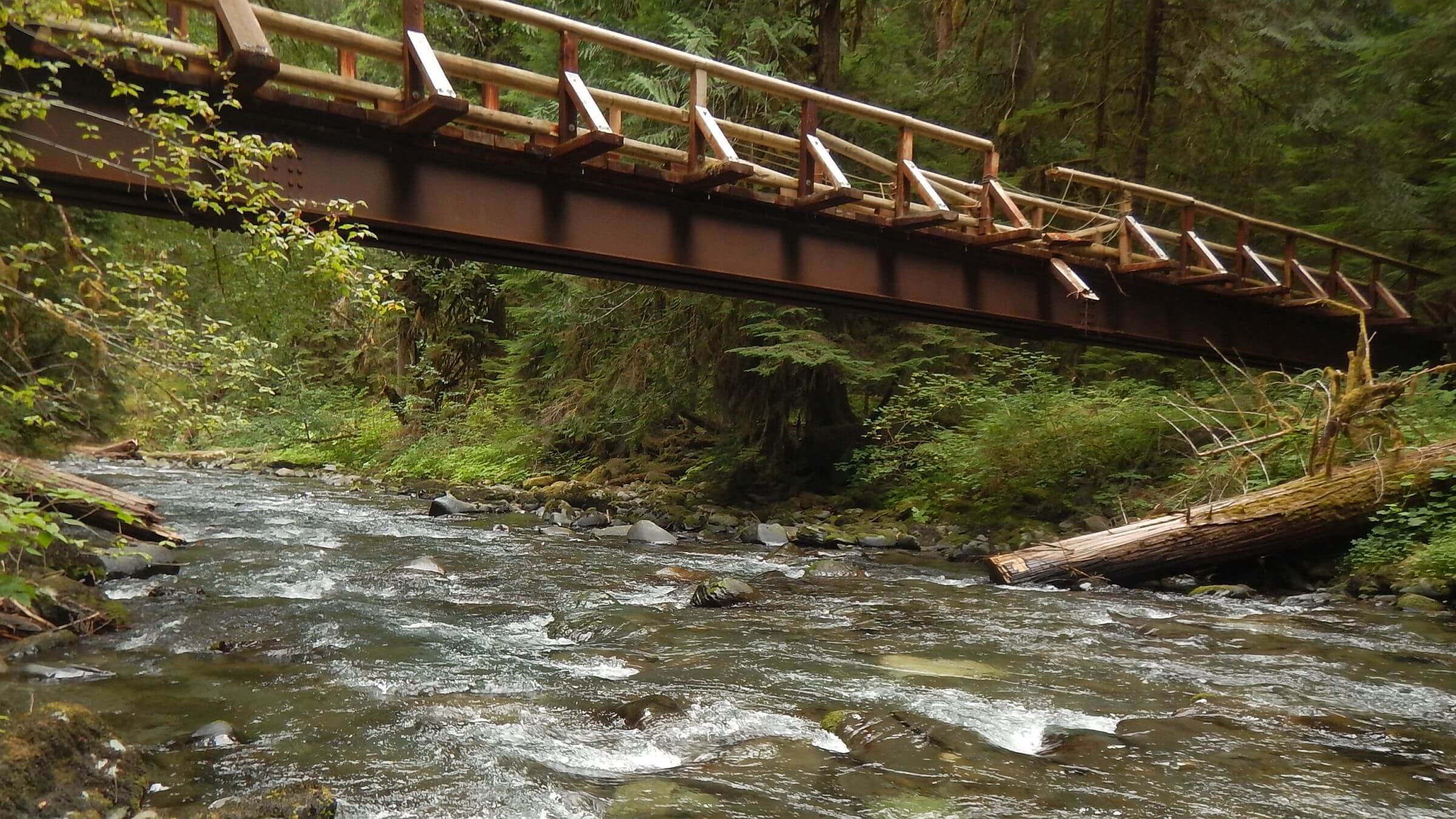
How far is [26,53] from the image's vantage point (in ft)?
19.7

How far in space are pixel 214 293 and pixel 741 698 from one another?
8427 millimetres

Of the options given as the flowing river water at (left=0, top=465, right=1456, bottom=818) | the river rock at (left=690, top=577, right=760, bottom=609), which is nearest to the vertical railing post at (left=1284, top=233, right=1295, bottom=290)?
the flowing river water at (left=0, top=465, right=1456, bottom=818)

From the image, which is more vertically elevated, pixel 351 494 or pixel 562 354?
pixel 562 354

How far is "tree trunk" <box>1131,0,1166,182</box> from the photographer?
55.2 ft

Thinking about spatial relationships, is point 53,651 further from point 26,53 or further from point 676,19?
point 676,19

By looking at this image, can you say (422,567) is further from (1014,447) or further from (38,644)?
(1014,447)

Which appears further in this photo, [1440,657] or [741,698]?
[1440,657]

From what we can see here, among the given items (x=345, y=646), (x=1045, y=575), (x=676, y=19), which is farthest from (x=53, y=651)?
(x=676, y=19)

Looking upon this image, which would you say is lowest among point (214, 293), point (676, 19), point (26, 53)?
point (214, 293)

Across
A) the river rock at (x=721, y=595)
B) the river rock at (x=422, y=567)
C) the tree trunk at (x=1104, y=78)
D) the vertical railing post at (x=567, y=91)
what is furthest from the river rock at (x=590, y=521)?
the tree trunk at (x=1104, y=78)

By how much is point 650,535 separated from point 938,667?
7.04 m

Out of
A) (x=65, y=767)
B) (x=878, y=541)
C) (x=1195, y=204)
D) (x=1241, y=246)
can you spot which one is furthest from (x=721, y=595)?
(x=1241, y=246)

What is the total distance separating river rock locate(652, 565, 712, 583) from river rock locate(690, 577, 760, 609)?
690 mm

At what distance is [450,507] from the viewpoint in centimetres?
1591
